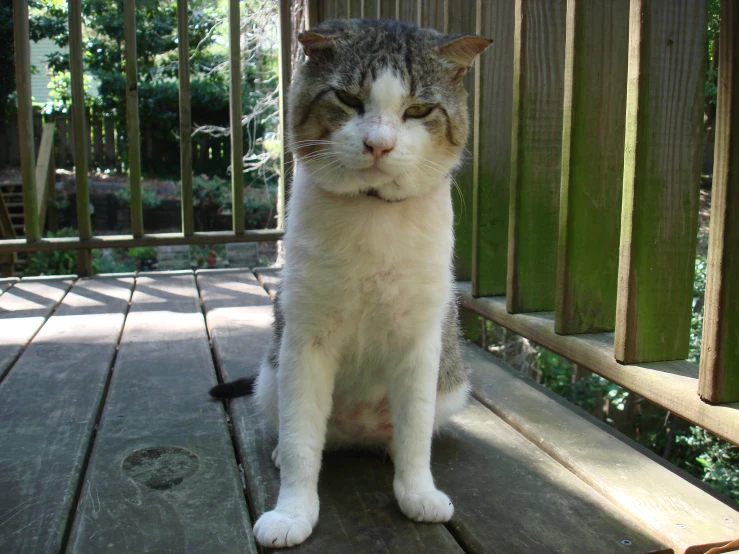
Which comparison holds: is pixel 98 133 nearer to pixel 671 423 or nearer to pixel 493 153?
pixel 671 423

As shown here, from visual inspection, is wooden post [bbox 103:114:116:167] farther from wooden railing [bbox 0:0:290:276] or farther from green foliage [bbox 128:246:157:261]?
wooden railing [bbox 0:0:290:276]

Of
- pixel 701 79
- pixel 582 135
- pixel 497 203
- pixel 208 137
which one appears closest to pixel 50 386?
pixel 497 203

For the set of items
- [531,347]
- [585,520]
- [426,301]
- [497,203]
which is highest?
[497,203]

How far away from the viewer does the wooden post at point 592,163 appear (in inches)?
68.9

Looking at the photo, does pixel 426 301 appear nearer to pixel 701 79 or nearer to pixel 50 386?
pixel 701 79

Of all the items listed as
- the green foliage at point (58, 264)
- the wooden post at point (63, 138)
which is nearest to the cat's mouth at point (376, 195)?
the green foliage at point (58, 264)

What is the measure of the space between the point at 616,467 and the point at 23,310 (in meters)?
2.66

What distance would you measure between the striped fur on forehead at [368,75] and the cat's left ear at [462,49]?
0.01m

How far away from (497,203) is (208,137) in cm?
1146

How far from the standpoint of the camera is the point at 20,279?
375 cm

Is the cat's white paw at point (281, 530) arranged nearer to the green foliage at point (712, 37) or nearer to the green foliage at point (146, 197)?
the green foliage at point (712, 37)

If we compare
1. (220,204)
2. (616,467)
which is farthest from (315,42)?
(220,204)

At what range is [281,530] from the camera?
131 cm

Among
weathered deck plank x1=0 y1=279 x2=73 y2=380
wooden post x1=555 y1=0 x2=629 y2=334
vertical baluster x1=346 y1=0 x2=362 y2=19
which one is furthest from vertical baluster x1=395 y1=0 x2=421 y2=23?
weathered deck plank x1=0 y1=279 x2=73 y2=380
